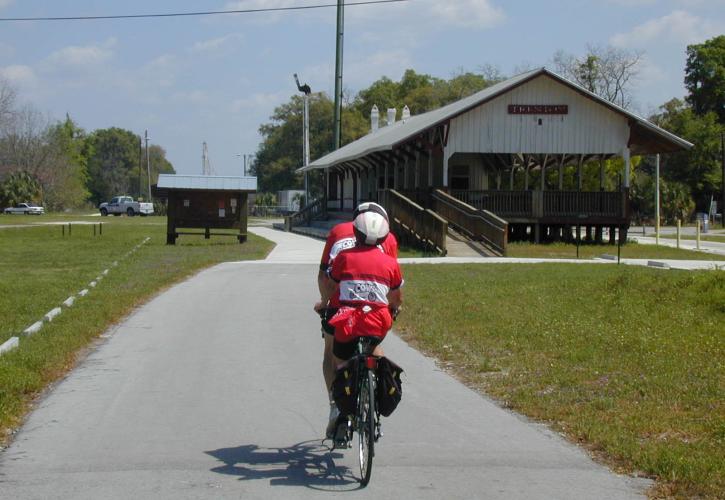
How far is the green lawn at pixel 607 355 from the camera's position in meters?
7.49

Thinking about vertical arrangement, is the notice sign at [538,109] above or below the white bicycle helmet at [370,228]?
above

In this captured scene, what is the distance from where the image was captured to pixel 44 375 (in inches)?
400

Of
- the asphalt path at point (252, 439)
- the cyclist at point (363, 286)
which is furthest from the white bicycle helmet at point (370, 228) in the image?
the asphalt path at point (252, 439)

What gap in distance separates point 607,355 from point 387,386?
17.3 feet

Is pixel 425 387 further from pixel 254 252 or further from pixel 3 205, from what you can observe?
pixel 3 205

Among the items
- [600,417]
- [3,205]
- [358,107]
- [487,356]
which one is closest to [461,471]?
[600,417]

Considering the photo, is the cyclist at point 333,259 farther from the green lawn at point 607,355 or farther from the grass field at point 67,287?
the grass field at point 67,287

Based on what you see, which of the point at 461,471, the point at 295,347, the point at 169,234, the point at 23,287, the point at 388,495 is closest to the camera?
the point at 388,495

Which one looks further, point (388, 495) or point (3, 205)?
point (3, 205)

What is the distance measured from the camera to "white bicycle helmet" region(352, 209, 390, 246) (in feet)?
22.5

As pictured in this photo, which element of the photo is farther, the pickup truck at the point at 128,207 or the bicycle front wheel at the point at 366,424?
the pickup truck at the point at 128,207

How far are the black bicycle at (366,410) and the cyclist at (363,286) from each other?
106 millimetres

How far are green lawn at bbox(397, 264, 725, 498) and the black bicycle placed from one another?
1.86 m

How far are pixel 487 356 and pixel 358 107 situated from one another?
104 m
